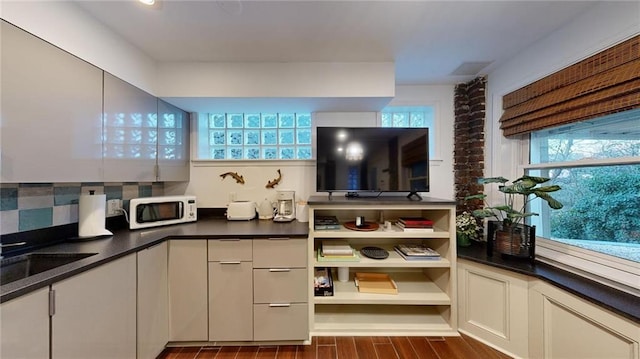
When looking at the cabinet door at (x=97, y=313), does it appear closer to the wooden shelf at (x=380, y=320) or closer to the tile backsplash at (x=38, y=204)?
the tile backsplash at (x=38, y=204)

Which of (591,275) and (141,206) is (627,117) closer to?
(591,275)

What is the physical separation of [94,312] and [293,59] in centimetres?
207

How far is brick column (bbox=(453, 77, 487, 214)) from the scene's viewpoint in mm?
2271

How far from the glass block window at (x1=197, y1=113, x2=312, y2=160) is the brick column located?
1.60 metres

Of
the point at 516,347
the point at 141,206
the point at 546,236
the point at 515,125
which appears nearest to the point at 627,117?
the point at 515,125

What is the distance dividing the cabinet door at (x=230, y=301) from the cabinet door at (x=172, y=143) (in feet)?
3.44

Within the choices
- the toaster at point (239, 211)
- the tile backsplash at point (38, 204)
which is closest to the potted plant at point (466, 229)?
the toaster at point (239, 211)

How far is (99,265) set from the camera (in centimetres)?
119

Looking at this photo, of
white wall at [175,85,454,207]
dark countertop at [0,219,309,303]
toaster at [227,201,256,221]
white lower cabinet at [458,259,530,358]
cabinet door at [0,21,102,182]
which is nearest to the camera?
dark countertop at [0,219,309,303]

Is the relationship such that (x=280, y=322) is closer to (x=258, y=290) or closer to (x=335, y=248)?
(x=258, y=290)

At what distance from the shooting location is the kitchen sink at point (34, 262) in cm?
120

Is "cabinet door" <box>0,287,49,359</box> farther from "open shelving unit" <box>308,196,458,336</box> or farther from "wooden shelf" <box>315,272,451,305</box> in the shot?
"wooden shelf" <box>315,272,451,305</box>

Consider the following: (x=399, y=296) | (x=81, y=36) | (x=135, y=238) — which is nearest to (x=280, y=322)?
(x=399, y=296)

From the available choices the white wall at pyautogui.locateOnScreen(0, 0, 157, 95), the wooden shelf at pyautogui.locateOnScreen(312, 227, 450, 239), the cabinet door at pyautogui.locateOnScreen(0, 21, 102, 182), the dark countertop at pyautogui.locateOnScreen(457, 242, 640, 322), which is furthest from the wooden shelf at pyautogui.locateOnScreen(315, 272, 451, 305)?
the white wall at pyautogui.locateOnScreen(0, 0, 157, 95)
